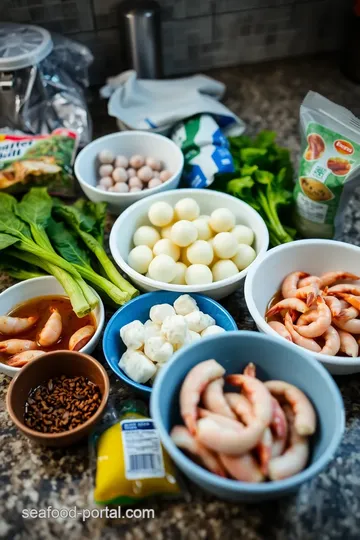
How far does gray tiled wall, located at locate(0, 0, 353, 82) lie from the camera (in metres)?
1.36

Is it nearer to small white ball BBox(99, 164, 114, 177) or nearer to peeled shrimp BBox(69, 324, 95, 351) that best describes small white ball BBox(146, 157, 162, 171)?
small white ball BBox(99, 164, 114, 177)

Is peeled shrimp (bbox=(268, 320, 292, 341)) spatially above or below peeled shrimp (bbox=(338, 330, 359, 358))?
above

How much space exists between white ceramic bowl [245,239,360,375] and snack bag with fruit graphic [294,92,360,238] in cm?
10

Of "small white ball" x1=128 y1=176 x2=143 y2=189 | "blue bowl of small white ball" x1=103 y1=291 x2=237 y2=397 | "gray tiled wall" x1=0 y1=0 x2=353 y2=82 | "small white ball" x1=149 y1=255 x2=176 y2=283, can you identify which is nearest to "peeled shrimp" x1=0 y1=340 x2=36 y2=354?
"blue bowl of small white ball" x1=103 y1=291 x2=237 y2=397

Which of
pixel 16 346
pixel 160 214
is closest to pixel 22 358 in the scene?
pixel 16 346

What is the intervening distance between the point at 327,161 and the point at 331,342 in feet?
1.16

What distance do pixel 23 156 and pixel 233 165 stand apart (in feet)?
1.56

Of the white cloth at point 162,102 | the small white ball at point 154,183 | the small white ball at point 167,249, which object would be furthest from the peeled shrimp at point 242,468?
the white cloth at point 162,102

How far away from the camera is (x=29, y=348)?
86cm

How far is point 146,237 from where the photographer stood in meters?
0.99

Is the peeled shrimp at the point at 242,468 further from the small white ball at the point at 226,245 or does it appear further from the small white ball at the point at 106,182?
the small white ball at the point at 106,182

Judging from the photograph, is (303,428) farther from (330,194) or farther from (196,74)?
(196,74)

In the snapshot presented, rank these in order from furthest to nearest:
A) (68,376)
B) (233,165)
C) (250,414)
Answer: (233,165), (68,376), (250,414)

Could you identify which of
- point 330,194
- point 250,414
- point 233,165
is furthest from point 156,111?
point 250,414
